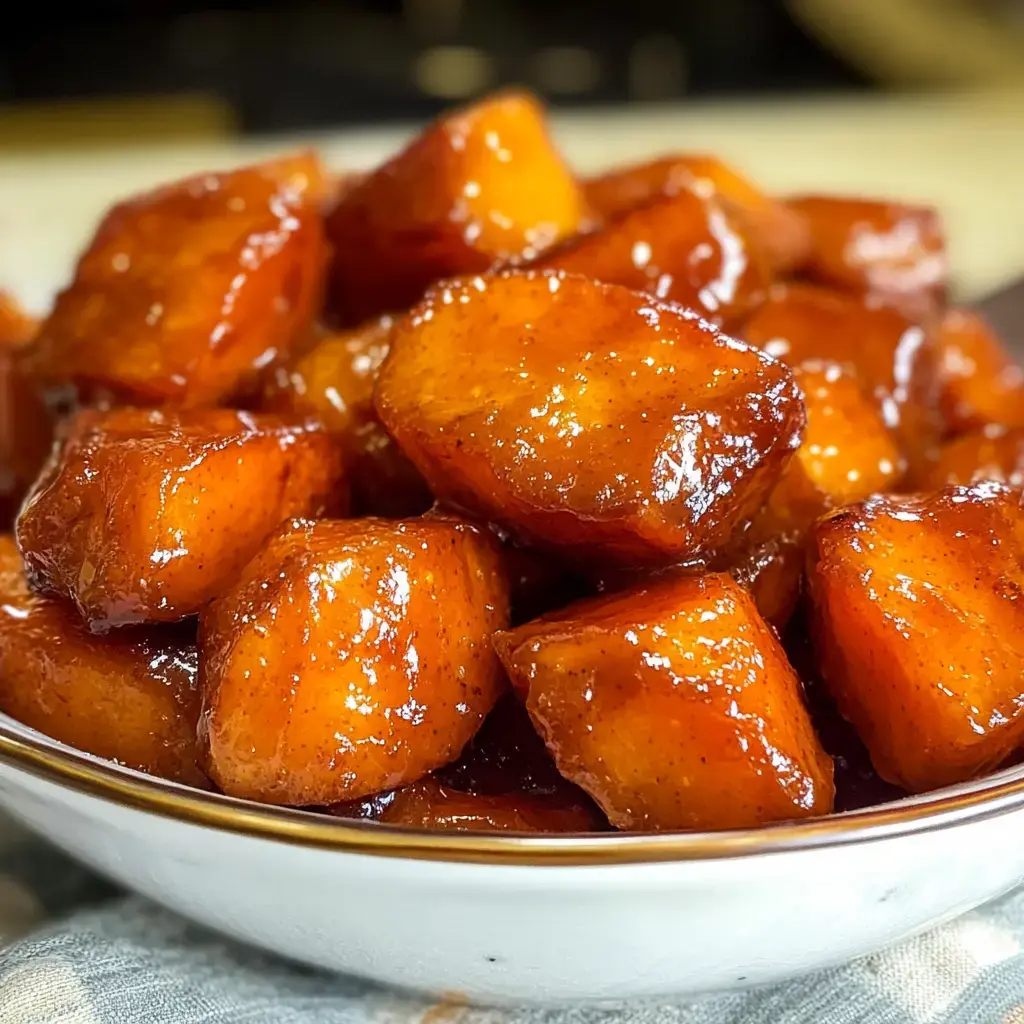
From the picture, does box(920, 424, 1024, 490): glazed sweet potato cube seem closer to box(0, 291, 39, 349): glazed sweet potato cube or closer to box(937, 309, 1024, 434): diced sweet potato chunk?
box(937, 309, 1024, 434): diced sweet potato chunk

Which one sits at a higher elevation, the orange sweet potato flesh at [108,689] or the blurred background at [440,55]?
the orange sweet potato flesh at [108,689]

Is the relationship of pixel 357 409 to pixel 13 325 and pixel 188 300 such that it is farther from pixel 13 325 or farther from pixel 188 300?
pixel 13 325

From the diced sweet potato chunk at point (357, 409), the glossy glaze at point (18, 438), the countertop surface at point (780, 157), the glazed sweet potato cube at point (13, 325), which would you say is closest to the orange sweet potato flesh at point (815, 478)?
the diced sweet potato chunk at point (357, 409)

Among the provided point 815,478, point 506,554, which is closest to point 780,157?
point 815,478

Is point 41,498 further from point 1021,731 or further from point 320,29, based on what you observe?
point 320,29

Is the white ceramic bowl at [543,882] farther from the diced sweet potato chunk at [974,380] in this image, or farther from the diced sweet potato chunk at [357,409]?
the diced sweet potato chunk at [974,380]

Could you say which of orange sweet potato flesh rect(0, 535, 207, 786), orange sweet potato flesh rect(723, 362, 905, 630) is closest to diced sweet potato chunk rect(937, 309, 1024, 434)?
orange sweet potato flesh rect(723, 362, 905, 630)
